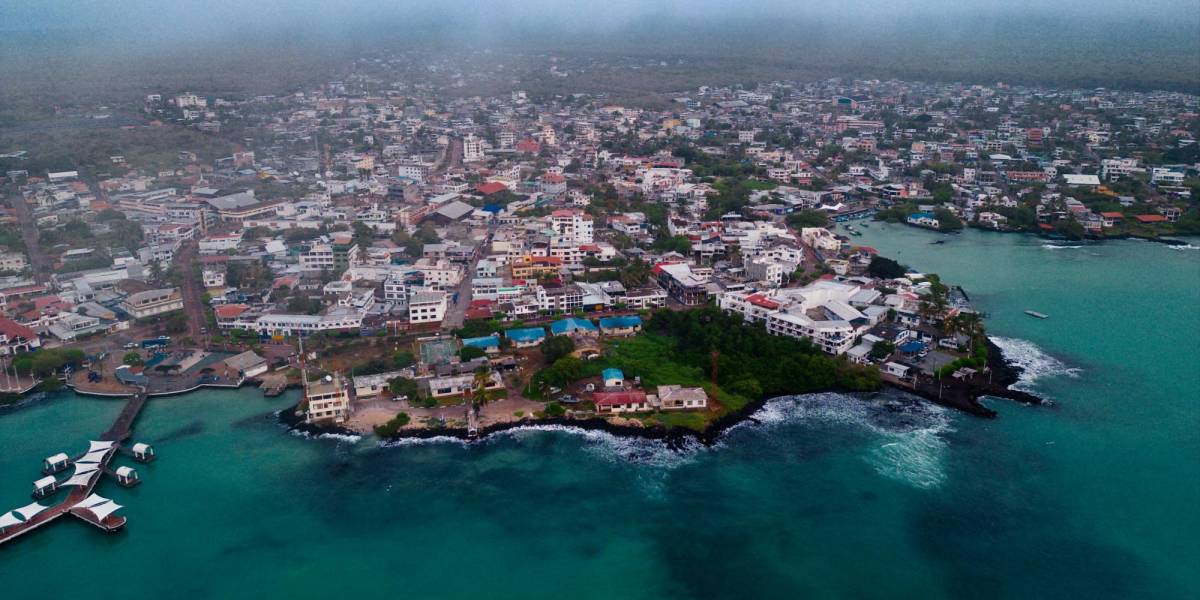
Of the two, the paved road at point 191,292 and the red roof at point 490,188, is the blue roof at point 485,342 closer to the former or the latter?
the paved road at point 191,292

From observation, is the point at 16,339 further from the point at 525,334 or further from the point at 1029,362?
the point at 1029,362

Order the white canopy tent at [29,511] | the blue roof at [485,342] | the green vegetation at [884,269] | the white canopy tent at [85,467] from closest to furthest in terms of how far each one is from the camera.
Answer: the white canopy tent at [29,511], the white canopy tent at [85,467], the blue roof at [485,342], the green vegetation at [884,269]

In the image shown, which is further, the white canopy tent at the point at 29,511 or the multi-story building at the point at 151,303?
the multi-story building at the point at 151,303

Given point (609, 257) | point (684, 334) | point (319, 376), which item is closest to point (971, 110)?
point (609, 257)

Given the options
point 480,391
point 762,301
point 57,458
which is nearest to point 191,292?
point 57,458

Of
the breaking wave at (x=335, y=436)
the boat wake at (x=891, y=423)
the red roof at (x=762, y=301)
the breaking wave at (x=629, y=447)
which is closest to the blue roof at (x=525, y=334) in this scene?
the breaking wave at (x=629, y=447)

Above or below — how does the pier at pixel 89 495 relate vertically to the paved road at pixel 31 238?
below

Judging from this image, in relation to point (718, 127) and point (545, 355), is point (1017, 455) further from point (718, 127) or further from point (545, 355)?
point (718, 127)

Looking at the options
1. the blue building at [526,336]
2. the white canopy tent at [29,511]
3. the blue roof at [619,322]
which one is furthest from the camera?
the blue roof at [619,322]
